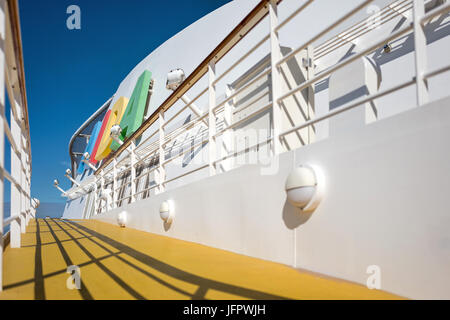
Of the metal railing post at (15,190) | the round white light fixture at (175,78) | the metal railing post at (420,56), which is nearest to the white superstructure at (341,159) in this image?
the metal railing post at (420,56)

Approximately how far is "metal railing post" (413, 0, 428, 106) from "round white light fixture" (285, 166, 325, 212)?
352 millimetres

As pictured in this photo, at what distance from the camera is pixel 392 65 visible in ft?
8.39

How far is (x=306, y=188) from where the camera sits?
1.04 meters

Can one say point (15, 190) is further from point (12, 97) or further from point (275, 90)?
point (275, 90)

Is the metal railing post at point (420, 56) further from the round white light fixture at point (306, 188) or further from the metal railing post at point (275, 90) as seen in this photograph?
the metal railing post at point (275, 90)

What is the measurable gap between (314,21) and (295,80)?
2.28 metres

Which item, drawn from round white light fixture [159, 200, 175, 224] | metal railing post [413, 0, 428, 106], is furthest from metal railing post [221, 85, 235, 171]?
metal railing post [413, 0, 428, 106]

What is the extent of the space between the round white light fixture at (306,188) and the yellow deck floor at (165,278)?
0.70ft

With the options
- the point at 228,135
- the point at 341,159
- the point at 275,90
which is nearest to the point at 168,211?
the point at 228,135

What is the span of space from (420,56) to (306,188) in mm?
460

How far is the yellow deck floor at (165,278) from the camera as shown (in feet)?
2.71

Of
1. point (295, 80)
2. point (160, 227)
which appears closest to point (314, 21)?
point (295, 80)

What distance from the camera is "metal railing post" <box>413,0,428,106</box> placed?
2.62 feet
